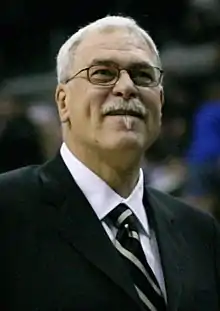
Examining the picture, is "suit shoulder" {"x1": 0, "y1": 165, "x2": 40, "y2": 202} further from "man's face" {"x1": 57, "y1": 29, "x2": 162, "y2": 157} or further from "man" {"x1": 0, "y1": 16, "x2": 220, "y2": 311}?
"man's face" {"x1": 57, "y1": 29, "x2": 162, "y2": 157}

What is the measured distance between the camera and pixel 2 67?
19.2 ft

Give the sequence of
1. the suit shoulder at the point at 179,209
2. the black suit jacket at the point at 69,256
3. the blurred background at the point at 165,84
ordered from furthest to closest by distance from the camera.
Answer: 1. the blurred background at the point at 165,84
2. the suit shoulder at the point at 179,209
3. the black suit jacket at the point at 69,256

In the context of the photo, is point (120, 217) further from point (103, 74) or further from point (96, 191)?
point (103, 74)

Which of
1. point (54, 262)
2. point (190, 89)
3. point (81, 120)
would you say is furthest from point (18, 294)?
point (190, 89)

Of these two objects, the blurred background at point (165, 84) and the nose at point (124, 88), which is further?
the blurred background at point (165, 84)

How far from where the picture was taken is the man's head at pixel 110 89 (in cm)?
229

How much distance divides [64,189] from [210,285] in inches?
16.2

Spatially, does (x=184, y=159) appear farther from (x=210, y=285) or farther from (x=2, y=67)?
(x=210, y=285)

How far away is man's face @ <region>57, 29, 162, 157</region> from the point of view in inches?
90.0

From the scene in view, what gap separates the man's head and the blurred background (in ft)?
5.53

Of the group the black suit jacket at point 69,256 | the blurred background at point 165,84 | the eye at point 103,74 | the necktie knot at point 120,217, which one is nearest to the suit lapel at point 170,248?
the black suit jacket at point 69,256

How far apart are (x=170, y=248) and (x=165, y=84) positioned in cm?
286

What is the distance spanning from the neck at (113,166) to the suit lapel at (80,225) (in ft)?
0.19

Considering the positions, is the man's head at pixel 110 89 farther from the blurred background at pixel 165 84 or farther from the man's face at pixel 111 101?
the blurred background at pixel 165 84
